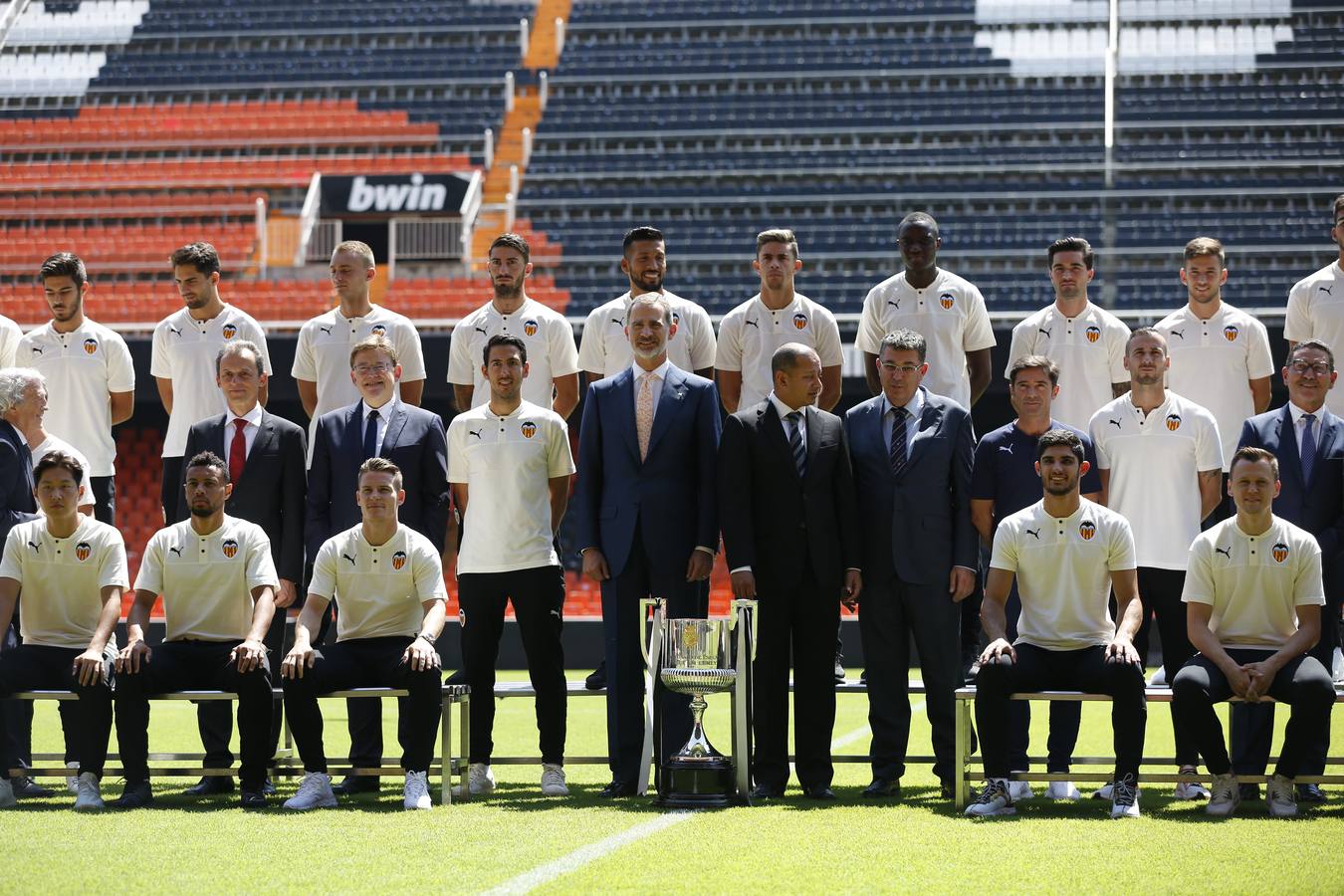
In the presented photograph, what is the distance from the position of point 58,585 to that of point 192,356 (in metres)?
1.67

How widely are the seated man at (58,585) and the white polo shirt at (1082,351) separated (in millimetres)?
4383

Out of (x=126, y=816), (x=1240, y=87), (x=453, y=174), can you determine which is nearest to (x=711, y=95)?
(x=453, y=174)

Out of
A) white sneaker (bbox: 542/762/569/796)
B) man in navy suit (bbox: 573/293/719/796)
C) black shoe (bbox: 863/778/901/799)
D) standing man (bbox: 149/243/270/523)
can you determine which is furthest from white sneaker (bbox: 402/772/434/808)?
standing man (bbox: 149/243/270/523)

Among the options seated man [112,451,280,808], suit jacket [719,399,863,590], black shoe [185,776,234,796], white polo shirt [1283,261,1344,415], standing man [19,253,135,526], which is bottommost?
black shoe [185,776,234,796]

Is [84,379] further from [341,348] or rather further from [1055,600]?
[1055,600]

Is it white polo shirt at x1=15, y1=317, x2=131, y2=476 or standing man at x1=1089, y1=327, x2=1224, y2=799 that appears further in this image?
white polo shirt at x1=15, y1=317, x2=131, y2=476

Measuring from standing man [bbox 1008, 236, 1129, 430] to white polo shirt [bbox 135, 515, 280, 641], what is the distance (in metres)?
3.79

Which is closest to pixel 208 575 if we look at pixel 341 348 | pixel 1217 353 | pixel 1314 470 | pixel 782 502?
pixel 341 348

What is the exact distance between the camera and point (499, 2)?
87.4ft

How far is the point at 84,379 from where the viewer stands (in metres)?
8.23

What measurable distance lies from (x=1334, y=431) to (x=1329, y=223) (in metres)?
15.3

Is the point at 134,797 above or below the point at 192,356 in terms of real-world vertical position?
below

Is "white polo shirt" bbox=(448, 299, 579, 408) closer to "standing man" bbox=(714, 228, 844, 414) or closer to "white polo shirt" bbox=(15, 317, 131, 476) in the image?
"standing man" bbox=(714, 228, 844, 414)

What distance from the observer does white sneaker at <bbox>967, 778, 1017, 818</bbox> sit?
6117 mm
